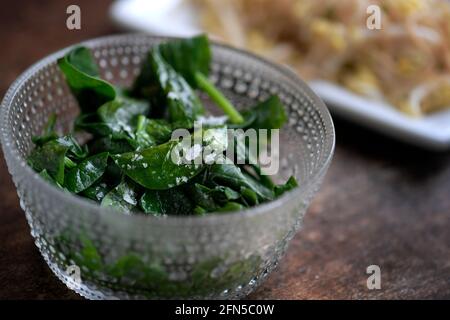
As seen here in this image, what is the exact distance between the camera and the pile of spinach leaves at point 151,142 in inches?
40.6

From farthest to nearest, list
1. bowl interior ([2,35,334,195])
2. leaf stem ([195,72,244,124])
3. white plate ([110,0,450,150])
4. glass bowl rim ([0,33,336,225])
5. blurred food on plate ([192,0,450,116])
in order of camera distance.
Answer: blurred food on plate ([192,0,450,116])
white plate ([110,0,450,150])
leaf stem ([195,72,244,124])
bowl interior ([2,35,334,195])
glass bowl rim ([0,33,336,225])

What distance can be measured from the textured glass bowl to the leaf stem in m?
0.11

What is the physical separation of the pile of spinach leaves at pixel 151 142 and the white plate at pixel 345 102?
15.9 inches

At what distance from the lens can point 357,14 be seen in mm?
1886

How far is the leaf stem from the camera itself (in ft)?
4.22

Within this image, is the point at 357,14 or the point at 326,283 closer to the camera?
the point at 326,283

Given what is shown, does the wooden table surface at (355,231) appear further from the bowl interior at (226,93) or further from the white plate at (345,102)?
the bowl interior at (226,93)

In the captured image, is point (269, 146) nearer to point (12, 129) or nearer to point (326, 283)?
point (326, 283)

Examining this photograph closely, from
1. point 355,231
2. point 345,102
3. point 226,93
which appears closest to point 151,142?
point 226,93

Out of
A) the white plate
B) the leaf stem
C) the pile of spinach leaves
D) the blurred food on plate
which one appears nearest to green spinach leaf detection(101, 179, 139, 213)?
the pile of spinach leaves

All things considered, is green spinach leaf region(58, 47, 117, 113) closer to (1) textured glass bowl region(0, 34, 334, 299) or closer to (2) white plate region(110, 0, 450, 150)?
(1) textured glass bowl region(0, 34, 334, 299)

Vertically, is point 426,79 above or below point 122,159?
below
